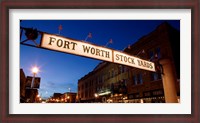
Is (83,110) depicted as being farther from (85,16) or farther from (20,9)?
(20,9)

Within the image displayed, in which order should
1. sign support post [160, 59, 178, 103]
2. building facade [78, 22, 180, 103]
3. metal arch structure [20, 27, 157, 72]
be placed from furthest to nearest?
building facade [78, 22, 180, 103] < sign support post [160, 59, 178, 103] < metal arch structure [20, 27, 157, 72]

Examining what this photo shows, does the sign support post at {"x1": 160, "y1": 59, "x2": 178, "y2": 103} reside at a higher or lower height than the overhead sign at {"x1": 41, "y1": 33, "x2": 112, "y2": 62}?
lower

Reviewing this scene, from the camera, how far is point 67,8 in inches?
133

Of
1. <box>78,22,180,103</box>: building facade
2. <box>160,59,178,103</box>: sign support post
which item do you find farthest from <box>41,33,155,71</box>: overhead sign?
<box>78,22,180,103</box>: building facade

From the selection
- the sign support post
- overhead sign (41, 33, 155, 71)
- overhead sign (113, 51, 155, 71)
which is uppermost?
overhead sign (41, 33, 155, 71)

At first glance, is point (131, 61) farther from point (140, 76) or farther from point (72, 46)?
point (140, 76)

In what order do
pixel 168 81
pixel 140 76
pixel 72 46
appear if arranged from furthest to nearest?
pixel 140 76, pixel 168 81, pixel 72 46

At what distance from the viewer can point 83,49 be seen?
128 inches

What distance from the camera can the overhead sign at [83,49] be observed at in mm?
3065

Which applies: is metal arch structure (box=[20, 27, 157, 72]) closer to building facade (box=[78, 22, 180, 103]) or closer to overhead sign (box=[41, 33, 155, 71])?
overhead sign (box=[41, 33, 155, 71])

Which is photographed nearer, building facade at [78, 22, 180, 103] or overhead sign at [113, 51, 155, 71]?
overhead sign at [113, 51, 155, 71]

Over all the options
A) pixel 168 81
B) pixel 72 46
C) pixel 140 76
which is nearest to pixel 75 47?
pixel 72 46

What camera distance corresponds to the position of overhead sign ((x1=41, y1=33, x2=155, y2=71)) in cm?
307
